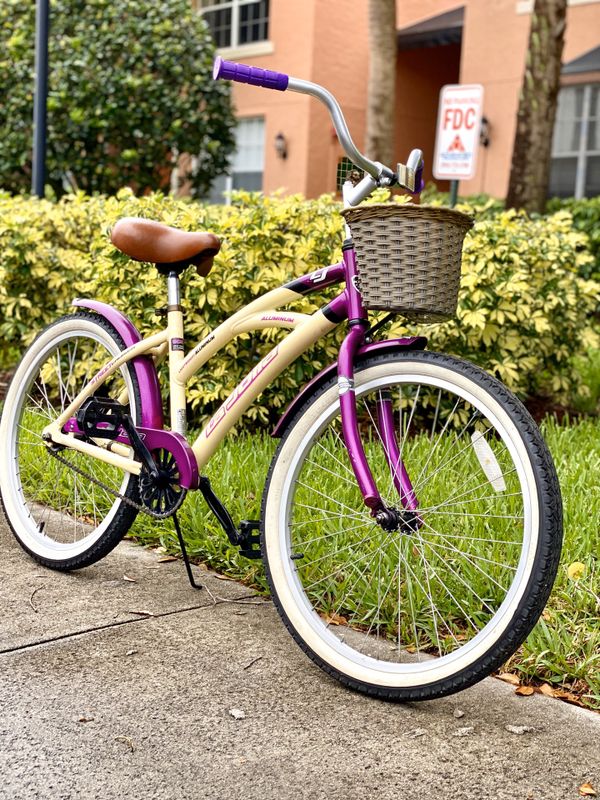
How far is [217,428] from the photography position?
2996 millimetres

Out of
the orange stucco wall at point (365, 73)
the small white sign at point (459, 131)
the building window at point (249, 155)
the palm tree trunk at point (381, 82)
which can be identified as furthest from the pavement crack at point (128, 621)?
the building window at point (249, 155)

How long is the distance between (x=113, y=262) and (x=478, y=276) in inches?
73.1

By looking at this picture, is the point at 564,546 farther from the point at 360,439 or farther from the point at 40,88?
the point at 40,88

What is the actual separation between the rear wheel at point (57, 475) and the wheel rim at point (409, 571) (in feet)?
2.15

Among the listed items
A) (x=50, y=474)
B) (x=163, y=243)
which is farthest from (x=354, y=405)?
(x=50, y=474)

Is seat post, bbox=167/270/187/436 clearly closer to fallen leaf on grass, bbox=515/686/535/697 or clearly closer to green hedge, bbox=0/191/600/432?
fallen leaf on grass, bbox=515/686/535/697

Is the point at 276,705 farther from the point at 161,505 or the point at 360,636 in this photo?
the point at 161,505

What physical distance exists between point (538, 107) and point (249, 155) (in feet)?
31.6

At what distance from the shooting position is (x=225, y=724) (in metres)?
2.40

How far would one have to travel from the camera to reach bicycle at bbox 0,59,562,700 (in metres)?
2.48

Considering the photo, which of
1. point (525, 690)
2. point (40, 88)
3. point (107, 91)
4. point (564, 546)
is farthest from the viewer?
point (107, 91)

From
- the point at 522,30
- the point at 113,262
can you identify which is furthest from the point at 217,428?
the point at 522,30

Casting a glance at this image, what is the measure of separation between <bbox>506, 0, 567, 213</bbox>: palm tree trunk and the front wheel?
5.96m

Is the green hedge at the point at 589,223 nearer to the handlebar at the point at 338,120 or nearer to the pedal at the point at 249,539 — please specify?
the handlebar at the point at 338,120
